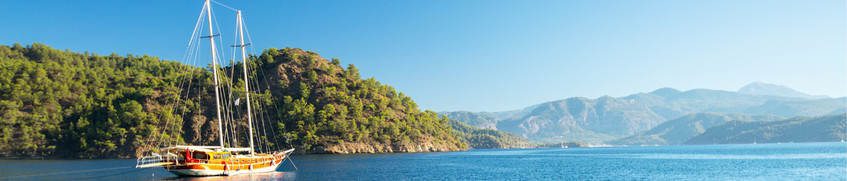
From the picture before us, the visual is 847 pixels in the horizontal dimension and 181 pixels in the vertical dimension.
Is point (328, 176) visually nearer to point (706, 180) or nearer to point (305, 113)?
point (706, 180)

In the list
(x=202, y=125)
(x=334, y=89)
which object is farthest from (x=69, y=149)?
(x=334, y=89)

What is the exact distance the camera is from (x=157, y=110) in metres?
153

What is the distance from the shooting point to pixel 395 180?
206ft

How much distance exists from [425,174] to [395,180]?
10.2 metres

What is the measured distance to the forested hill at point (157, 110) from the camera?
13988 cm

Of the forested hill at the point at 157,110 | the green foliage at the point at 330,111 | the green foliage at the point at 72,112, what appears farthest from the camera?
the green foliage at the point at 330,111

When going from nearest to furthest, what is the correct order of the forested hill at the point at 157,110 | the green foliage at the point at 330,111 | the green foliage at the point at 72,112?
1. the green foliage at the point at 72,112
2. the forested hill at the point at 157,110
3. the green foliage at the point at 330,111

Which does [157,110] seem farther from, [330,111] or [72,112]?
[330,111]

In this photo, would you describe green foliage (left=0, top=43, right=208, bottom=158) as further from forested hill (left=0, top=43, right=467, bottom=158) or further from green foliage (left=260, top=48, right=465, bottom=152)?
green foliage (left=260, top=48, right=465, bottom=152)

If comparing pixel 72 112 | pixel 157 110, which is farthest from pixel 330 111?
pixel 72 112

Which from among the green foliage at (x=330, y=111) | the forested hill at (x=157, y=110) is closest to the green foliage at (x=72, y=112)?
the forested hill at (x=157, y=110)

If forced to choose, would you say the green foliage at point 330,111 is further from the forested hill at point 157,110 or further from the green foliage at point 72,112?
the green foliage at point 72,112

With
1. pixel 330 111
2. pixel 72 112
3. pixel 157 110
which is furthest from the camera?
pixel 330 111

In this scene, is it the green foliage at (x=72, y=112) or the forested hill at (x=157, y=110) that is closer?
the green foliage at (x=72, y=112)
